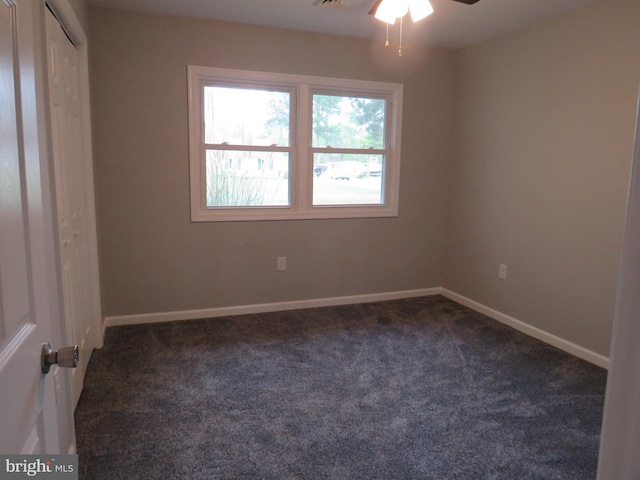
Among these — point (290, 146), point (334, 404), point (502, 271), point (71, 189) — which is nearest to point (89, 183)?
point (71, 189)

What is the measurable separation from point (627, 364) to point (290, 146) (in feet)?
11.3

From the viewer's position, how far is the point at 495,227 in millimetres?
3762

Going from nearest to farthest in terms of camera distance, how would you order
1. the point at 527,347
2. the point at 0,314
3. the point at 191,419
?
1. the point at 0,314
2. the point at 191,419
3. the point at 527,347

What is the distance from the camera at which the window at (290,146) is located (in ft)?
11.5

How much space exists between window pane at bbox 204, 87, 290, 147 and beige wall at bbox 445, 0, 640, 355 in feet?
5.67

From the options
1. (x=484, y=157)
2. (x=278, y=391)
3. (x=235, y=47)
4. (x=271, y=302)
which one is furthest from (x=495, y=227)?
(x=235, y=47)

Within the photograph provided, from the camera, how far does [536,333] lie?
3377 millimetres

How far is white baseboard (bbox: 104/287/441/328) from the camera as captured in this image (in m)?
3.48

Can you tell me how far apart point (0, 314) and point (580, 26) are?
3582 mm

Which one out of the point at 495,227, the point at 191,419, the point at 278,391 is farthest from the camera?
the point at 495,227

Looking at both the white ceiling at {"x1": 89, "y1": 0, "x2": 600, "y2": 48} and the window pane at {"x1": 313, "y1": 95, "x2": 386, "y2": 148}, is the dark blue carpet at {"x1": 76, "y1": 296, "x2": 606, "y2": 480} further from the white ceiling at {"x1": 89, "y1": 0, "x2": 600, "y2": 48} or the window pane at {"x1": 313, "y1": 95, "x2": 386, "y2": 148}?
the white ceiling at {"x1": 89, "y1": 0, "x2": 600, "y2": 48}

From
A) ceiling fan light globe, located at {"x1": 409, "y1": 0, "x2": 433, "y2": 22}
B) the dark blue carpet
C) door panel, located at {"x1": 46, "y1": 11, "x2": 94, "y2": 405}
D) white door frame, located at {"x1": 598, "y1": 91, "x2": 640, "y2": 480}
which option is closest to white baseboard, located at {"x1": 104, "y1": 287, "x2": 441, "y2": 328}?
the dark blue carpet

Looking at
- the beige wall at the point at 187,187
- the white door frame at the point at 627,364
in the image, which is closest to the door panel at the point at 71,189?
the beige wall at the point at 187,187

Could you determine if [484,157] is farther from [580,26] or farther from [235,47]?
[235,47]
